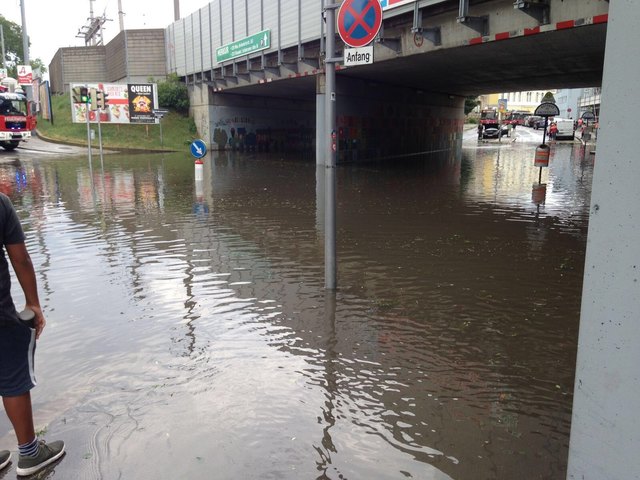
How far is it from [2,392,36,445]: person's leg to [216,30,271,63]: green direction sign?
23548mm

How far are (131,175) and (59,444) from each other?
1723cm

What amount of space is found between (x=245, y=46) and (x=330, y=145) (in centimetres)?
2289

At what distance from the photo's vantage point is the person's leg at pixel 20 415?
2.96 meters

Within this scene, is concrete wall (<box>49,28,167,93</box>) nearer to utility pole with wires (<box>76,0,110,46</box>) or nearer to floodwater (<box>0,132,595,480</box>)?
utility pole with wires (<box>76,0,110,46</box>)

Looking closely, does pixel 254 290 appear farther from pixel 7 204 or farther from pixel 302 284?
pixel 7 204

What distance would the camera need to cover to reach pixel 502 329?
5.02 meters

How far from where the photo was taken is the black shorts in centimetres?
287

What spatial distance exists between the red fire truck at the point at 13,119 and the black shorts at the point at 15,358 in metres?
32.1

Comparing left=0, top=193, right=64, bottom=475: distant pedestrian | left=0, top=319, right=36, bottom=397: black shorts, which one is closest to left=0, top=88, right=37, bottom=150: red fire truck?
left=0, top=193, right=64, bottom=475: distant pedestrian

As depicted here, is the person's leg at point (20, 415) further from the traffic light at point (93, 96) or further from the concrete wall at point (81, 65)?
the concrete wall at point (81, 65)

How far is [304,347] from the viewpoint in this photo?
464cm

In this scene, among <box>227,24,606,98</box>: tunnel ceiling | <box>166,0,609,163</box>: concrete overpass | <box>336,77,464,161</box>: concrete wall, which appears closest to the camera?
<box>166,0,609,163</box>: concrete overpass

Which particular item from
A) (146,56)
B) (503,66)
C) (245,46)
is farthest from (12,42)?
(503,66)

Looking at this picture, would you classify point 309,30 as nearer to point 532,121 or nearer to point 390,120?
point 390,120
